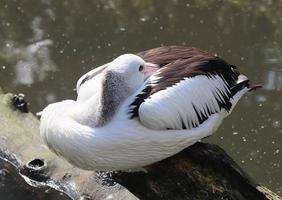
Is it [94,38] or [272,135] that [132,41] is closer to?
[94,38]

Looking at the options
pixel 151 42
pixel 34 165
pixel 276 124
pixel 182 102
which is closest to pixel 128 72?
pixel 182 102

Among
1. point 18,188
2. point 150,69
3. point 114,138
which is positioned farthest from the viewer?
point 18,188

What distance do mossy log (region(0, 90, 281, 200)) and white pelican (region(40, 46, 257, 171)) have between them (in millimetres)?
119

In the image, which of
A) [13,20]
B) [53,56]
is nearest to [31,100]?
[53,56]

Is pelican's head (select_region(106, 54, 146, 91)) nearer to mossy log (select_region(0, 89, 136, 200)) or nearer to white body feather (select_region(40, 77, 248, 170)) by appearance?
white body feather (select_region(40, 77, 248, 170))

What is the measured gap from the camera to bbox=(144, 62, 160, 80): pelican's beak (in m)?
2.92

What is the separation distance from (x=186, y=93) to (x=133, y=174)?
476mm

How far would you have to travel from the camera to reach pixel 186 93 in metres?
2.89

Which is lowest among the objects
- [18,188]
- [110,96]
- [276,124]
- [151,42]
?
[276,124]

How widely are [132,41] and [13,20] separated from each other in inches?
46.5

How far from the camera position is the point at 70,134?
108 inches

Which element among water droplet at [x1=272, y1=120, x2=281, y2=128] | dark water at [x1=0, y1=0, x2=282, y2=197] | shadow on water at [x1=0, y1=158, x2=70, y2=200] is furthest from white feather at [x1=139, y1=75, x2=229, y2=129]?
water droplet at [x1=272, y1=120, x2=281, y2=128]

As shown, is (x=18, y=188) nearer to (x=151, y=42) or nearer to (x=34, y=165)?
(x=34, y=165)

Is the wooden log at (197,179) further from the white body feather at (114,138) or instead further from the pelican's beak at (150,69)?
the pelican's beak at (150,69)
